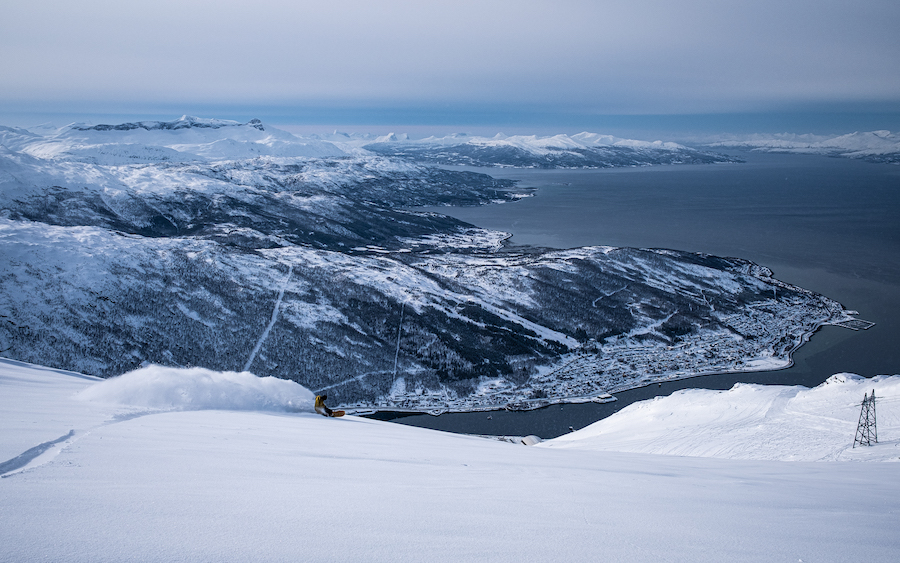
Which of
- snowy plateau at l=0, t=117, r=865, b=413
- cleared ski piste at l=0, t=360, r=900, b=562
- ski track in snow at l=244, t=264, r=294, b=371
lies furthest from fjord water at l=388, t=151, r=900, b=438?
cleared ski piste at l=0, t=360, r=900, b=562

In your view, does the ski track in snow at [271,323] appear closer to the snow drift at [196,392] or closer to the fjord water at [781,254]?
the fjord water at [781,254]

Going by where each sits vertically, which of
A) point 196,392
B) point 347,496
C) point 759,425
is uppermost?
point 347,496

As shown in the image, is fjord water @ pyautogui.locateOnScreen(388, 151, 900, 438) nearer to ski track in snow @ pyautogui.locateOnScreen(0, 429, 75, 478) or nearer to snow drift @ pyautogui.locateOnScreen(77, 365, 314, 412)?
snow drift @ pyautogui.locateOnScreen(77, 365, 314, 412)

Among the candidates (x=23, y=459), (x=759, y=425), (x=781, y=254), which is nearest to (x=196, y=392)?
(x=23, y=459)

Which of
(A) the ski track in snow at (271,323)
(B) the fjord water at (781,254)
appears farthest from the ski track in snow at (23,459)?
(A) the ski track in snow at (271,323)

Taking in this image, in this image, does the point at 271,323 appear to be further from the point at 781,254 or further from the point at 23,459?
the point at 781,254

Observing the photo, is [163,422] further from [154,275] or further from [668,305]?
A: [668,305]
